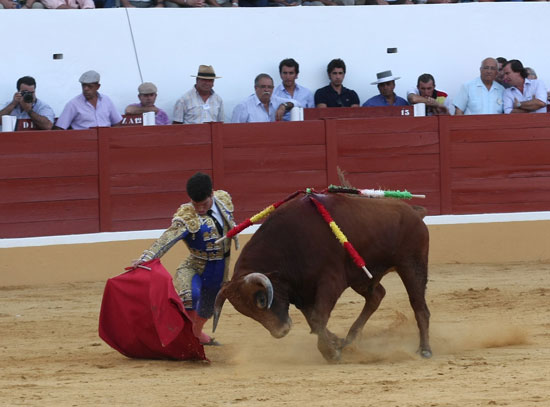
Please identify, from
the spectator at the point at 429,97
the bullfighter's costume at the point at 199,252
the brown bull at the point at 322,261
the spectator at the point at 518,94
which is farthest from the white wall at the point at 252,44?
the brown bull at the point at 322,261

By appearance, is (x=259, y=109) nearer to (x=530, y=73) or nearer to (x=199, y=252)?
(x=530, y=73)

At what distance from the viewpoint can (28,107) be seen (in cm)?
847

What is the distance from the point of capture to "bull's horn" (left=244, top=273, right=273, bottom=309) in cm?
500

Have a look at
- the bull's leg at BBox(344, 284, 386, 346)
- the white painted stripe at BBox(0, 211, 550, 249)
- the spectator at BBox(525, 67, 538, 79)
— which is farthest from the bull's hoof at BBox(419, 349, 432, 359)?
the spectator at BBox(525, 67, 538, 79)

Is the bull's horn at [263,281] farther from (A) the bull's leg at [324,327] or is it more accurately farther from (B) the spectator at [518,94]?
(B) the spectator at [518,94]

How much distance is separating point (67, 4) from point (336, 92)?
8.36ft

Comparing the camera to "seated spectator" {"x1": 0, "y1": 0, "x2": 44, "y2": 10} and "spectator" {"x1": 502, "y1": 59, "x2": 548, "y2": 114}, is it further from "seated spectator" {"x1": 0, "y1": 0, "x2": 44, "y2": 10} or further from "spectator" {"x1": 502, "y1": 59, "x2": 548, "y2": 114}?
"spectator" {"x1": 502, "y1": 59, "x2": 548, "y2": 114}

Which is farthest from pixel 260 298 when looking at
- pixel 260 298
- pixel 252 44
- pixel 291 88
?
pixel 252 44

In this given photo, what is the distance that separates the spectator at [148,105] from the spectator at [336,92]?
145 centimetres

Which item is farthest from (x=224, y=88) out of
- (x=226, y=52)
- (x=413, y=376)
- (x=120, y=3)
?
(x=413, y=376)

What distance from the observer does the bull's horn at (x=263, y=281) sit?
500 centimetres

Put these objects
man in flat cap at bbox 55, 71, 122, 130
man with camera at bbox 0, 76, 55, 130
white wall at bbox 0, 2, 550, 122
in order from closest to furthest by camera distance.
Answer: man with camera at bbox 0, 76, 55, 130 → man in flat cap at bbox 55, 71, 122, 130 → white wall at bbox 0, 2, 550, 122

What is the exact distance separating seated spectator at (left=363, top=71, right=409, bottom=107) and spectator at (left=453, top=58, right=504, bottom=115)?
575mm

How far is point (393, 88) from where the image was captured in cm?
964
